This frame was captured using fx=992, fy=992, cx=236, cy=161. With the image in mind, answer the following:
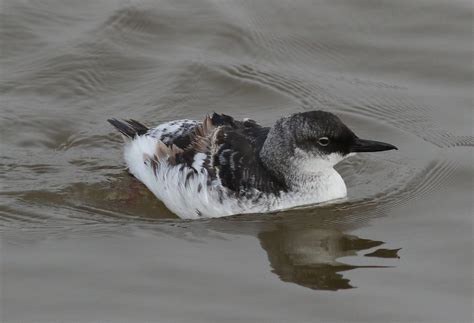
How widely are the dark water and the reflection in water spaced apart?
0.02 metres

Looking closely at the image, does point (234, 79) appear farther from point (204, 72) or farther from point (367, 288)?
point (367, 288)

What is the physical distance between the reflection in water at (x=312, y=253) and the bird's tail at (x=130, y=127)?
199 centimetres

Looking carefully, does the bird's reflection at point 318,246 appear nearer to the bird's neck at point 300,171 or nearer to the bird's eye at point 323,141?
the bird's neck at point 300,171

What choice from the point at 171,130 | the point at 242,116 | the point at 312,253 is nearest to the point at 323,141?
the point at 312,253

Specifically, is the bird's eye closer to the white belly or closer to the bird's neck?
the bird's neck

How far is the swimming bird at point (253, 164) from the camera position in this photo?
891cm

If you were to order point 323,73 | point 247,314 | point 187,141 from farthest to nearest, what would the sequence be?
point 323,73 < point 187,141 < point 247,314

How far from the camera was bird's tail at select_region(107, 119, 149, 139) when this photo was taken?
9930mm

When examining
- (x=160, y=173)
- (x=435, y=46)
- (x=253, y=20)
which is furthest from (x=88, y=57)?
(x=435, y=46)

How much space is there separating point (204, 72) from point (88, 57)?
148 cm

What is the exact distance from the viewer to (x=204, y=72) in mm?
11867

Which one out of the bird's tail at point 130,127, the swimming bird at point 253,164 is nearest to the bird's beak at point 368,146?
the swimming bird at point 253,164

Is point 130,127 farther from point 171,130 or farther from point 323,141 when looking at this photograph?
point 323,141

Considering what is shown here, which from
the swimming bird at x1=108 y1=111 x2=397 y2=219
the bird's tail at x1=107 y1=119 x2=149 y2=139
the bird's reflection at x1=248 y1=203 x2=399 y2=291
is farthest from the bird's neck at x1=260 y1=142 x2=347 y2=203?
the bird's tail at x1=107 y1=119 x2=149 y2=139
